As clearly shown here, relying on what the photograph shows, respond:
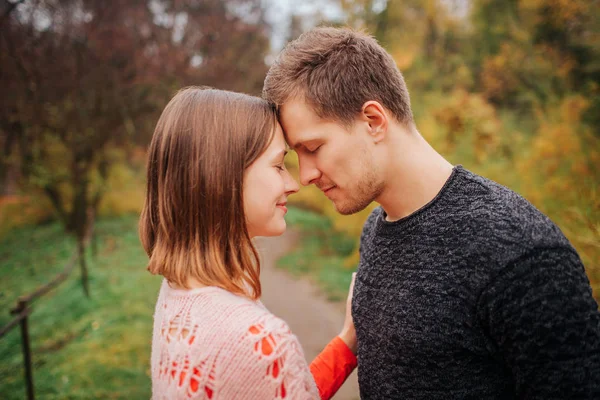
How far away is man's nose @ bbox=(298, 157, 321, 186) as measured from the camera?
1730mm

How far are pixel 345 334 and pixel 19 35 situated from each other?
7227 millimetres

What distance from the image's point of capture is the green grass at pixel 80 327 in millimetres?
3826

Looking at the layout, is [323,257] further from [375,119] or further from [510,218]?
[510,218]

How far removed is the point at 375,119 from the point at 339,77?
0.73 ft

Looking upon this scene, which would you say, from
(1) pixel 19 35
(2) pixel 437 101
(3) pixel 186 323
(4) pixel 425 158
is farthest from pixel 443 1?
(3) pixel 186 323

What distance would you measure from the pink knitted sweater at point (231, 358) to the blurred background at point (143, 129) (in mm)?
2422

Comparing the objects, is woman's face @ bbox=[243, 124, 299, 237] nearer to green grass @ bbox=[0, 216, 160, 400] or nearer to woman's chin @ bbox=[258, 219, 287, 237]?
woman's chin @ bbox=[258, 219, 287, 237]

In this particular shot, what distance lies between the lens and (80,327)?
4.88m

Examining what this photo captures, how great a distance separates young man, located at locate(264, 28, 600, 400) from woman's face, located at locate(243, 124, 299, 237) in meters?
0.19

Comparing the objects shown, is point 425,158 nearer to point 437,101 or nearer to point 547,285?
point 547,285

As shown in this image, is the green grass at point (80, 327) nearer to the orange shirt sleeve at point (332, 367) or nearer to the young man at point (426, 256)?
the orange shirt sleeve at point (332, 367)

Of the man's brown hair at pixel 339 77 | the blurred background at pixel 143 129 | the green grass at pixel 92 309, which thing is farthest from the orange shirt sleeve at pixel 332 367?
the green grass at pixel 92 309

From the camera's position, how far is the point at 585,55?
7.02m

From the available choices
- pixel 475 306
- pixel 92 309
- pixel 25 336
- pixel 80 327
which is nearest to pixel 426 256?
pixel 475 306
